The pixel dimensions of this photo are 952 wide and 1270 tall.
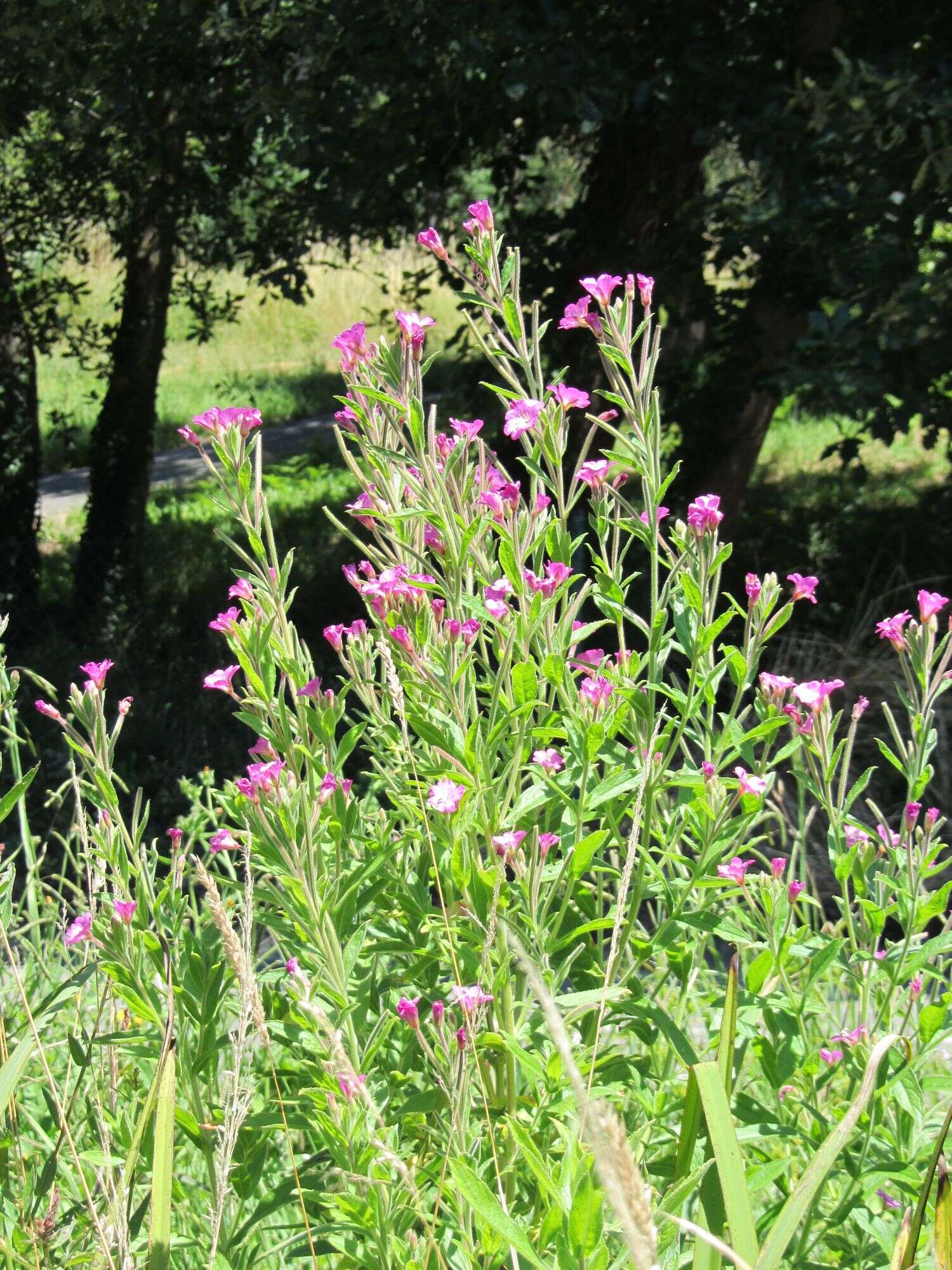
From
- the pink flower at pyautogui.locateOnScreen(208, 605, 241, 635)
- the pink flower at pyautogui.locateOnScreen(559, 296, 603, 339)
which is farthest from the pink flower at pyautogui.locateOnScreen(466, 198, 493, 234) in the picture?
the pink flower at pyautogui.locateOnScreen(208, 605, 241, 635)

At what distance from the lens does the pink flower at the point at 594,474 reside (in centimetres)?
140

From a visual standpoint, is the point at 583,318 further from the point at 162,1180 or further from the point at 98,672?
the point at 162,1180

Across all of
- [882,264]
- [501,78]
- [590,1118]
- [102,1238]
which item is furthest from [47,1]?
[590,1118]

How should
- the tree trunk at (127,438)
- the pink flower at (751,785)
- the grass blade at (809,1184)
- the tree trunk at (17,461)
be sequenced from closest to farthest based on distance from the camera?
1. the grass blade at (809,1184)
2. the pink flower at (751,785)
3. the tree trunk at (17,461)
4. the tree trunk at (127,438)

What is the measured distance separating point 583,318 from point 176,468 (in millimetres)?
10682

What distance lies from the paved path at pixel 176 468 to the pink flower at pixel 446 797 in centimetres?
868

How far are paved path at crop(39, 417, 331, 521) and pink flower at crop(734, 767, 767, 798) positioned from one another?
869cm

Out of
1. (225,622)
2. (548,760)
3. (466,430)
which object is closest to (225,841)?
(225,622)

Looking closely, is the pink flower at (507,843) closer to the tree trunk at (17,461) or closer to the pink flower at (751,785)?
the pink flower at (751,785)

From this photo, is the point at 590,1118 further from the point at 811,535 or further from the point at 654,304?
the point at 811,535

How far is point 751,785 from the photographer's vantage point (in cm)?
131

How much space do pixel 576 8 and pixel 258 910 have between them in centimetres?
385

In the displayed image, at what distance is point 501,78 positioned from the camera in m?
4.07

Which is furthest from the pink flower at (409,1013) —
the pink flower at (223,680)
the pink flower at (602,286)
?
the pink flower at (602,286)
